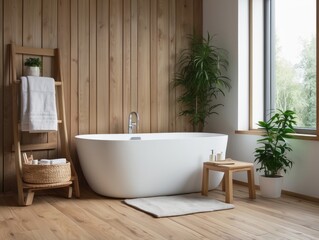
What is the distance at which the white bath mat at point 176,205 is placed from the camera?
→ 3055mm

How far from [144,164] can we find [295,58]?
190 centimetres

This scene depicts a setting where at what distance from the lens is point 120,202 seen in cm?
343

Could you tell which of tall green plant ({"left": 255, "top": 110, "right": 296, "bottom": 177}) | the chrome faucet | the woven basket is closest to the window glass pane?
tall green plant ({"left": 255, "top": 110, "right": 296, "bottom": 177})

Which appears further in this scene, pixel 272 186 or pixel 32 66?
pixel 32 66

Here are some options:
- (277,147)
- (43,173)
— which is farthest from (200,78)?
(43,173)

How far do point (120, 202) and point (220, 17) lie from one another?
2.56 meters

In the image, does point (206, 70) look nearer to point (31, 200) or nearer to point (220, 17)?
point (220, 17)

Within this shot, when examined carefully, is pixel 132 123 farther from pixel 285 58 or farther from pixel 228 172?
pixel 285 58

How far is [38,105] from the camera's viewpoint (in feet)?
12.0

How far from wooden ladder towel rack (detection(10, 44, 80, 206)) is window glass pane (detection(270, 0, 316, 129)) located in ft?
7.44

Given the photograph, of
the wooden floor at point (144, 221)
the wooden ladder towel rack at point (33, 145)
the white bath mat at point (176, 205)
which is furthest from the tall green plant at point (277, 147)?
the wooden ladder towel rack at point (33, 145)

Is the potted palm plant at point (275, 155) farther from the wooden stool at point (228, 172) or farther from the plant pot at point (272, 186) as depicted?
the wooden stool at point (228, 172)

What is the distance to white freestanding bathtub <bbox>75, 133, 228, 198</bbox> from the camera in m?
3.44

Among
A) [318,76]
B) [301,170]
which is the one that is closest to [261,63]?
[318,76]
